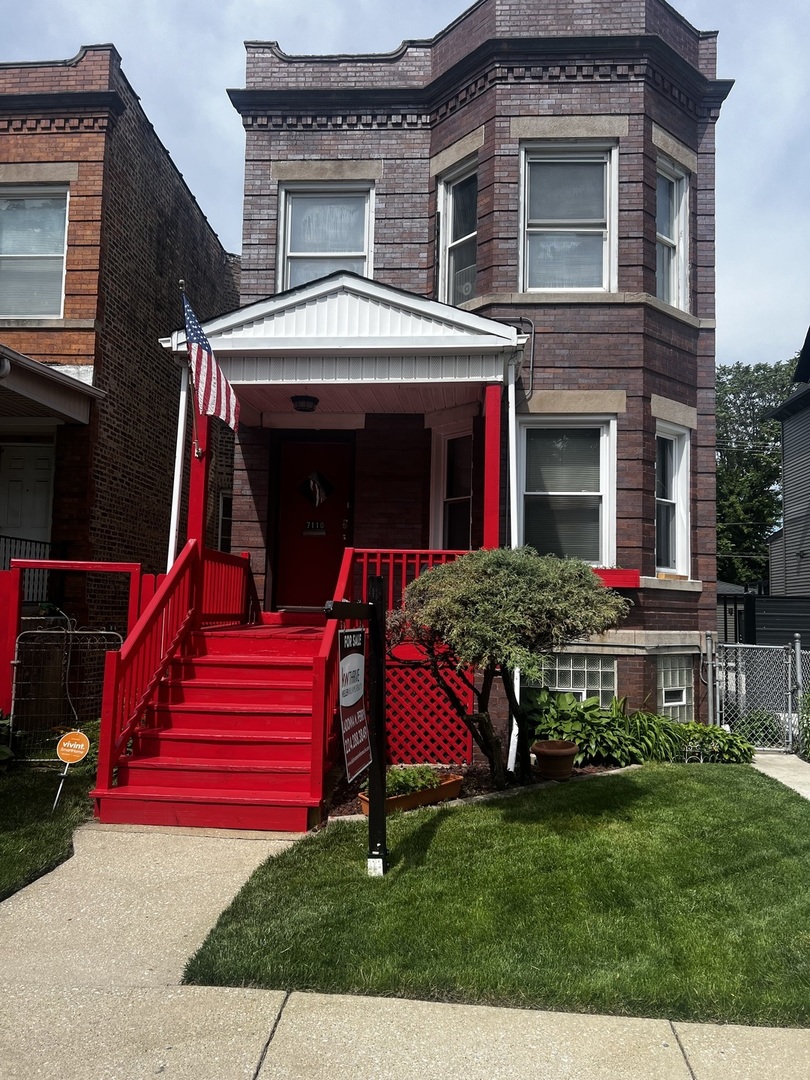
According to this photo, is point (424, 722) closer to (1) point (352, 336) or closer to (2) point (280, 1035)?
(1) point (352, 336)

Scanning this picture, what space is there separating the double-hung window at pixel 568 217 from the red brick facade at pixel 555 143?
157 mm

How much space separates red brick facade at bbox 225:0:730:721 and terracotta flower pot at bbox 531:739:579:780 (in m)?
1.95

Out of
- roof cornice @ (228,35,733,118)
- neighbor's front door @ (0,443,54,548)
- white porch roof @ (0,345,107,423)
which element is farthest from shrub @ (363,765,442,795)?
roof cornice @ (228,35,733,118)

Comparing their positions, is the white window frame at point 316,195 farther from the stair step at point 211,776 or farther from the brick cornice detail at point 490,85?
the stair step at point 211,776

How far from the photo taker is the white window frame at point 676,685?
29.8 feet

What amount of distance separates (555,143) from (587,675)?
251 inches

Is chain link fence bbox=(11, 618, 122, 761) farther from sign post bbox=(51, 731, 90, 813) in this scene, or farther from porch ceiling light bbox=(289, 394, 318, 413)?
porch ceiling light bbox=(289, 394, 318, 413)

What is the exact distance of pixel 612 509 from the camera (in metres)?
9.09

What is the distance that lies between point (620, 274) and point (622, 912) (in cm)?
743

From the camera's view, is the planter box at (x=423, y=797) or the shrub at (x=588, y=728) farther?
the shrub at (x=588, y=728)

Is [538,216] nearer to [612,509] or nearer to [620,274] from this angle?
[620,274]

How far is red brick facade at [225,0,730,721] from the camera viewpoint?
923 cm

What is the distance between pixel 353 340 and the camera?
7699mm

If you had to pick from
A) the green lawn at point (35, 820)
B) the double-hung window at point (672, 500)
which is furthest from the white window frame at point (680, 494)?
the green lawn at point (35, 820)
